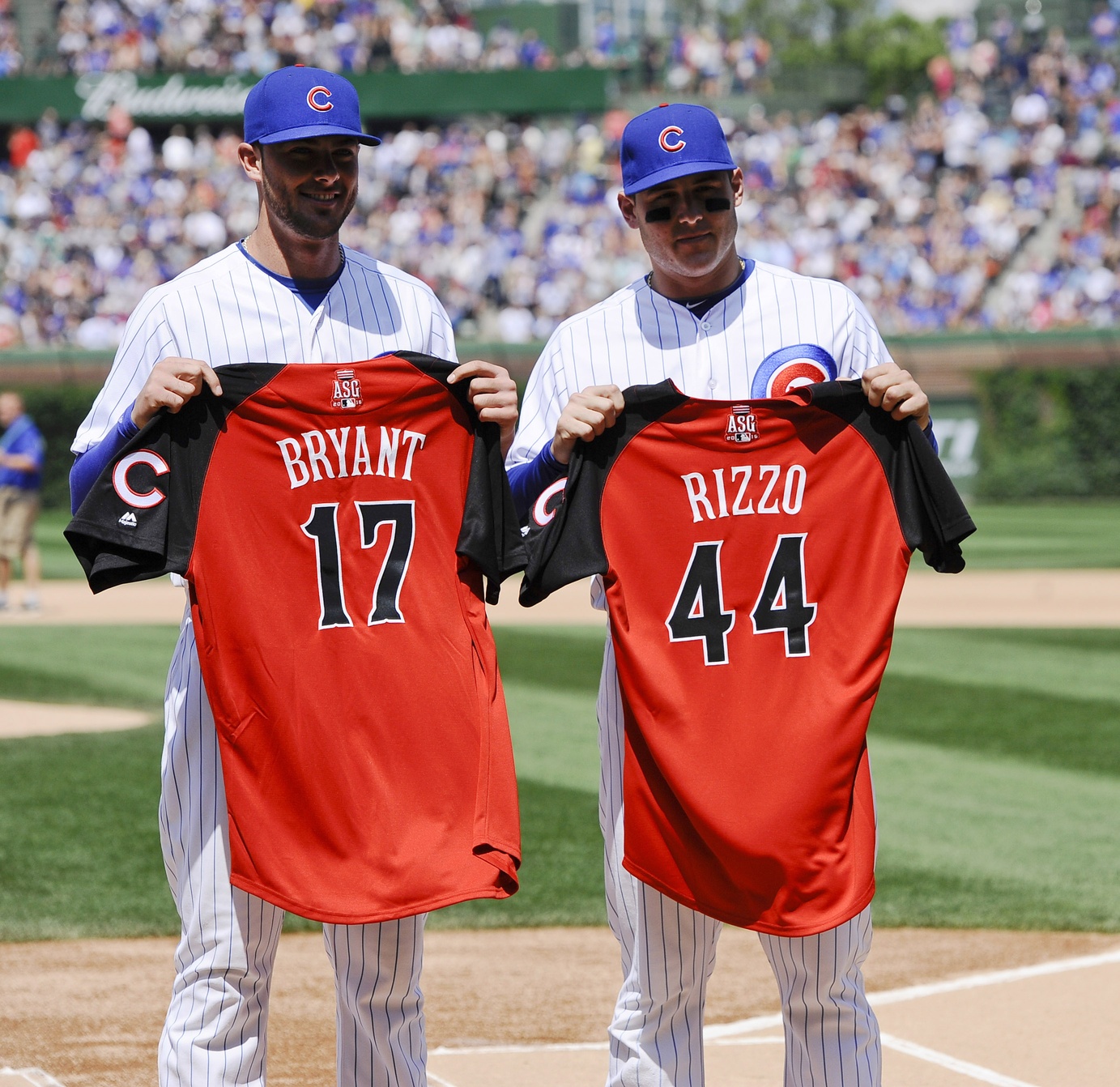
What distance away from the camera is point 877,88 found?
56188mm

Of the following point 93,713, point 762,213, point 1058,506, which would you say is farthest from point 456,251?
point 93,713

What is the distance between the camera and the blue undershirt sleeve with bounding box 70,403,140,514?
314 centimetres

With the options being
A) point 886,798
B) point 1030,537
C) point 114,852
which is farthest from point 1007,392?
point 114,852

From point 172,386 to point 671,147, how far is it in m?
1.09

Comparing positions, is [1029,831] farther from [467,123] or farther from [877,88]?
[877,88]

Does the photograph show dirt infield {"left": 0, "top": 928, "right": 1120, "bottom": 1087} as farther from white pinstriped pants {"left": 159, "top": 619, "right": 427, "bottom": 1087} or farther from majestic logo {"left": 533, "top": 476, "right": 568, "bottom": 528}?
majestic logo {"left": 533, "top": 476, "right": 568, "bottom": 528}

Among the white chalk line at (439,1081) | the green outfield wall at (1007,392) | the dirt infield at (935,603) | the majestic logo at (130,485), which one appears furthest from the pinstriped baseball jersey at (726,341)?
the green outfield wall at (1007,392)

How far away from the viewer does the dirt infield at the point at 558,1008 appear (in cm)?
432

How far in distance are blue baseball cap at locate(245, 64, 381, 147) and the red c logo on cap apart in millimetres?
576

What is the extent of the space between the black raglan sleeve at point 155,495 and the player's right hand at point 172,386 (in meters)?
0.04

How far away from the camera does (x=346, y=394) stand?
316 cm

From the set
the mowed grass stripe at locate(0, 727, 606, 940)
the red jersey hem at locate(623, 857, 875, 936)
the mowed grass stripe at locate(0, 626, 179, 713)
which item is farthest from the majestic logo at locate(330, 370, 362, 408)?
the mowed grass stripe at locate(0, 626, 179, 713)

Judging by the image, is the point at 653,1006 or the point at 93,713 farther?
the point at 93,713

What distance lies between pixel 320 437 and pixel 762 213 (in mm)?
24006
